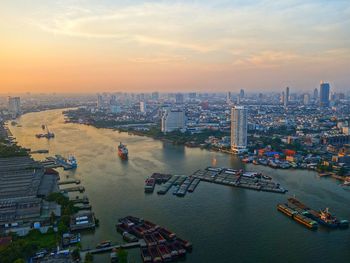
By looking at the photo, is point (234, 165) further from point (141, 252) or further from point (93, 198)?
point (141, 252)

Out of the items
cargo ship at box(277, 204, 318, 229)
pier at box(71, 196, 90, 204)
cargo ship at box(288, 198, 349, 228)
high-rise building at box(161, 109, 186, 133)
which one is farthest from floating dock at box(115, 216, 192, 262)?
high-rise building at box(161, 109, 186, 133)

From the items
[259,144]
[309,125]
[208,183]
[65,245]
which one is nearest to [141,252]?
[65,245]

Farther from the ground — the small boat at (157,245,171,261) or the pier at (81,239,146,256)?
the small boat at (157,245,171,261)

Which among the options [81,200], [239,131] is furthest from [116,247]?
[239,131]

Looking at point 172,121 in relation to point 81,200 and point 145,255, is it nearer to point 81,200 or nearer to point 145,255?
point 81,200

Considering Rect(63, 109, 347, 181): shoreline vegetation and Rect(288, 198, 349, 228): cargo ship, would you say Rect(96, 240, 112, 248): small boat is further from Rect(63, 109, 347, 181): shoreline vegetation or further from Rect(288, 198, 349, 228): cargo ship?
Rect(63, 109, 347, 181): shoreline vegetation

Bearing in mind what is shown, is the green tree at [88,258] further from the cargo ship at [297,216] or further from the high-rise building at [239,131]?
the high-rise building at [239,131]
